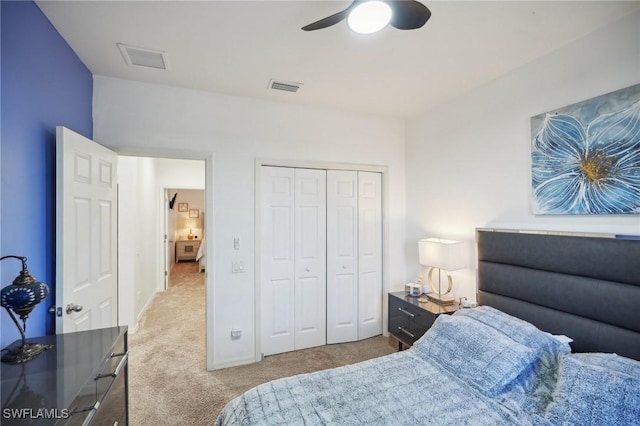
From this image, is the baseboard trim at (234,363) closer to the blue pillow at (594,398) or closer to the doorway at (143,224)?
the doorway at (143,224)

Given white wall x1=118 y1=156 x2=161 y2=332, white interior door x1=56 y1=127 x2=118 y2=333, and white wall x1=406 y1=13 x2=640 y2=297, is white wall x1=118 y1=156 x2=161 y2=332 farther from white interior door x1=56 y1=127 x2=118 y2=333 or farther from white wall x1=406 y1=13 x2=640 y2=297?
white wall x1=406 y1=13 x2=640 y2=297

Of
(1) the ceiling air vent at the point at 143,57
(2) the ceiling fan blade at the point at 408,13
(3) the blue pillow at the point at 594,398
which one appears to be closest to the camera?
(3) the blue pillow at the point at 594,398

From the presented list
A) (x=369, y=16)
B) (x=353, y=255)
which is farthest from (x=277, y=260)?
(x=369, y=16)

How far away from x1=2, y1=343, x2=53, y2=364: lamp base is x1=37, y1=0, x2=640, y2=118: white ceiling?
71.7 inches

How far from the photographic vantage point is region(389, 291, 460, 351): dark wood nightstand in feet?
8.34

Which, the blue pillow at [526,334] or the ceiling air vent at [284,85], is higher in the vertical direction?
the ceiling air vent at [284,85]

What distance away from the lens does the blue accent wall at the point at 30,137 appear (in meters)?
1.39

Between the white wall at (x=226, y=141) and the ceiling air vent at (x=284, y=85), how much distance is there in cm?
32

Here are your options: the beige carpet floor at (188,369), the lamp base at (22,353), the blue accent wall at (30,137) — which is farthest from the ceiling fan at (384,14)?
the beige carpet floor at (188,369)

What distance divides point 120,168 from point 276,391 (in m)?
3.39

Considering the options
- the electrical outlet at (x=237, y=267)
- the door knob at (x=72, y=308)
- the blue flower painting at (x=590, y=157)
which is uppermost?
the blue flower painting at (x=590, y=157)

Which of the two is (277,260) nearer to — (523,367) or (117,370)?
(117,370)

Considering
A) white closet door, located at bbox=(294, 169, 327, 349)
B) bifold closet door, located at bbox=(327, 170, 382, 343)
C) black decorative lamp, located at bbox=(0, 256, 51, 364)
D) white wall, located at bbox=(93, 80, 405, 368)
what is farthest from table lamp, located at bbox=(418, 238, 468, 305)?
black decorative lamp, located at bbox=(0, 256, 51, 364)

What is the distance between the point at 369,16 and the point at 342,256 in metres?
2.43
